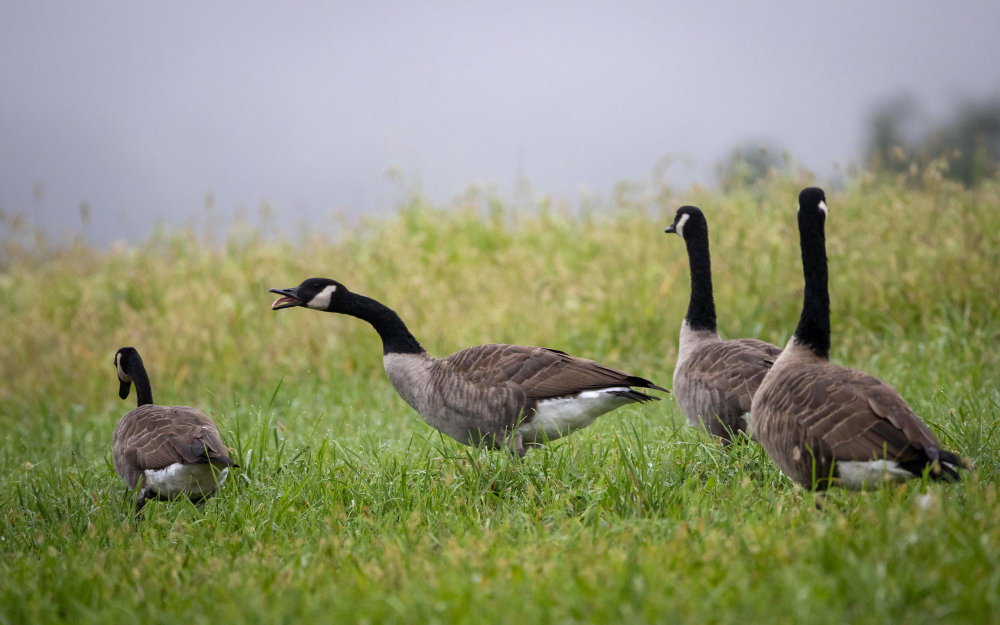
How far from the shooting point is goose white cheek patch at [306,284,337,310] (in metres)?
6.79

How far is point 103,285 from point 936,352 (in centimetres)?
1233

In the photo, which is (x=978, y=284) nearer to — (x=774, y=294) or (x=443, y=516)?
(x=774, y=294)

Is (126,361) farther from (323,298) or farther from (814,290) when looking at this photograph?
(814,290)

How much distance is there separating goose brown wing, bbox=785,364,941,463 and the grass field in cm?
29

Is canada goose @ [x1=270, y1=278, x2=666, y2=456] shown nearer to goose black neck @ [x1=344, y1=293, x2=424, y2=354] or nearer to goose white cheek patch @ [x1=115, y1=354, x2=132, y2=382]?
goose black neck @ [x1=344, y1=293, x2=424, y2=354]

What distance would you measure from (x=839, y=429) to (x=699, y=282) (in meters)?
3.17

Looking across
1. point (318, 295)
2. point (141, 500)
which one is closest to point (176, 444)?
point (141, 500)

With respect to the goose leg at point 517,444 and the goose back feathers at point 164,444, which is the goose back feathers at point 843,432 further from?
the goose back feathers at point 164,444

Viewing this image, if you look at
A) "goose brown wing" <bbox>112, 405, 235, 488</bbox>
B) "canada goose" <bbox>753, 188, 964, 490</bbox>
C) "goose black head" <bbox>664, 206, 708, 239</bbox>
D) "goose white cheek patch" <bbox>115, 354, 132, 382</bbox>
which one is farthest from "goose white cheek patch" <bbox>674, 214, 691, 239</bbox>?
"goose white cheek patch" <bbox>115, 354, 132, 382</bbox>

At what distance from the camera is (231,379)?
1132cm

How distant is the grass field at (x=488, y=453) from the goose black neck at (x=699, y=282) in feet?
3.01

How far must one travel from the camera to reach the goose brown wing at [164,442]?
560 centimetres

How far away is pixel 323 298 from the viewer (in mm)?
6824

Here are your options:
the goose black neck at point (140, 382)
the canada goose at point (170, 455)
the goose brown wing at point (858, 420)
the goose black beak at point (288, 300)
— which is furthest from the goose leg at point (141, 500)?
the goose brown wing at point (858, 420)
